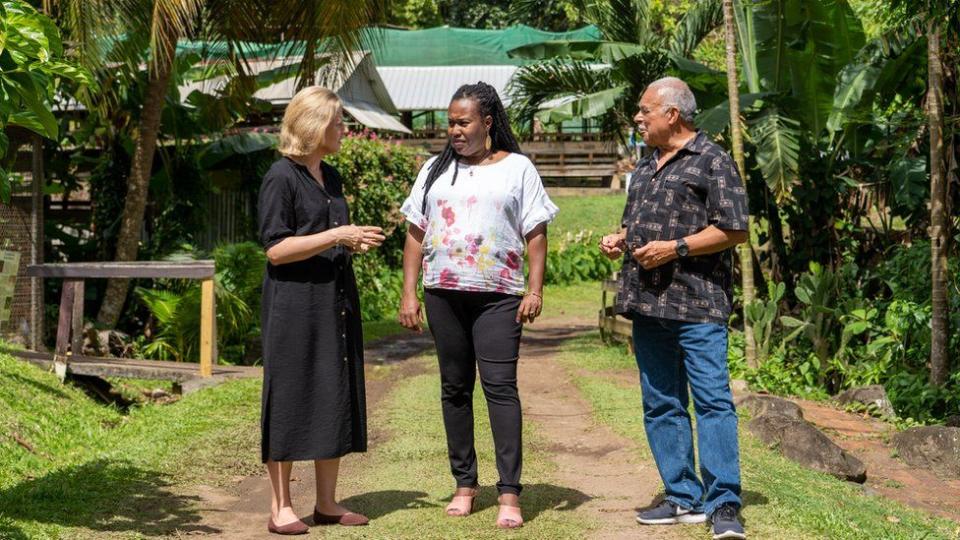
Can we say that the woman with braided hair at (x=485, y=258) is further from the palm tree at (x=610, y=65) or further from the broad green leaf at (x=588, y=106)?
the broad green leaf at (x=588, y=106)

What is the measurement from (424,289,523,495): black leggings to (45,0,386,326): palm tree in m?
7.79

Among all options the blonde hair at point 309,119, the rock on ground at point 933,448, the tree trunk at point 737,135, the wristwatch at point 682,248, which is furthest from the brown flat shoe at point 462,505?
the tree trunk at point 737,135

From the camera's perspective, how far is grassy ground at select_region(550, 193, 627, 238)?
26.4m

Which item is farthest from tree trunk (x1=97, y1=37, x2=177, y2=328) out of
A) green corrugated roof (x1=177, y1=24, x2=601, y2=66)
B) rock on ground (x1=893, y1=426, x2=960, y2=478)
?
green corrugated roof (x1=177, y1=24, x2=601, y2=66)

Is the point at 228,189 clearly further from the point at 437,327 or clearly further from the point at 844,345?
the point at 437,327

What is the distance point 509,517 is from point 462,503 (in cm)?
32

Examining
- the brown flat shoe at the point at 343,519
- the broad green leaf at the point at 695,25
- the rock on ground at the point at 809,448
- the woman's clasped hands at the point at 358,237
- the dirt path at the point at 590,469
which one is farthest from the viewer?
the broad green leaf at the point at 695,25

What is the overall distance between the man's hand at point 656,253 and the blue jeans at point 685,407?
272mm

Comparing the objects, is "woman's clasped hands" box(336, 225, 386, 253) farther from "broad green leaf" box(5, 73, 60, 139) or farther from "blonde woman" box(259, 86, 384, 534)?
"broad green leaf" box(5, 73, 60, 139)

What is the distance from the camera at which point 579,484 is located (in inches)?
268

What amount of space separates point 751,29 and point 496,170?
8.63 m

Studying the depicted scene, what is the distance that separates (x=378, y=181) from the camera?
19641 millimetres

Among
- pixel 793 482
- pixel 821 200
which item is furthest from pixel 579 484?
pixel 821 200

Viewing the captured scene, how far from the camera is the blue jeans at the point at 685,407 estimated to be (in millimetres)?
5398
